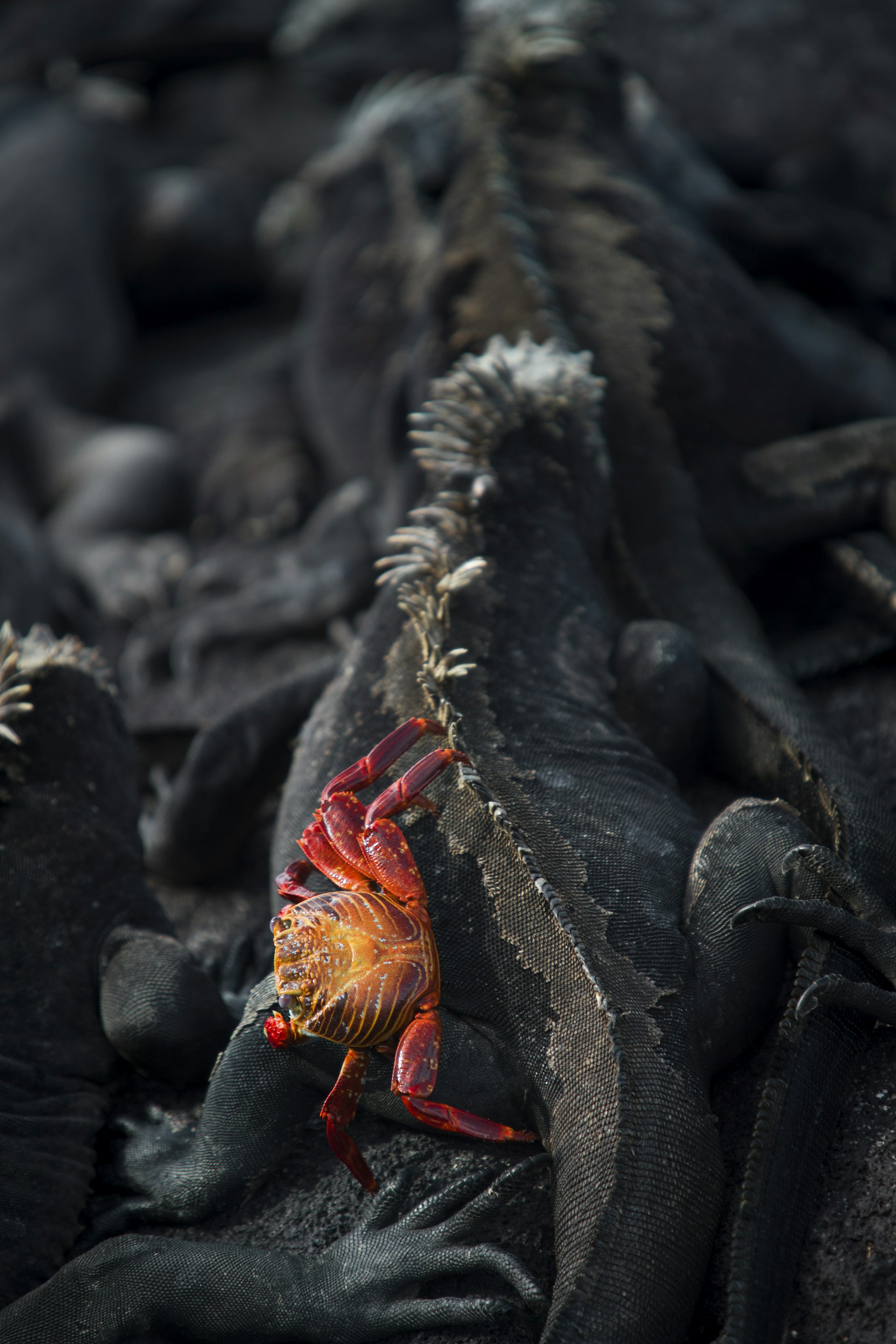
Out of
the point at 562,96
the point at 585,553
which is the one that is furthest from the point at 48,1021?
the point at 562,96

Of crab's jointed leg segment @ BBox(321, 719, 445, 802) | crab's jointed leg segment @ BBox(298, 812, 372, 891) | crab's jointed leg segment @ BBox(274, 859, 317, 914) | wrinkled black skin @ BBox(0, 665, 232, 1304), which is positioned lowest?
wrinkled black skin @ BBox(0, 665, 232, 1304)

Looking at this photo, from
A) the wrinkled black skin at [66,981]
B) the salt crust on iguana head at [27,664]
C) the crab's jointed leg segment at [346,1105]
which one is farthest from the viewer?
the salt crust on iguana head at [27,664]

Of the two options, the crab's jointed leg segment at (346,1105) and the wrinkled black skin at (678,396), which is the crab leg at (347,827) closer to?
the crab's jointed leg segment at (346,1105)

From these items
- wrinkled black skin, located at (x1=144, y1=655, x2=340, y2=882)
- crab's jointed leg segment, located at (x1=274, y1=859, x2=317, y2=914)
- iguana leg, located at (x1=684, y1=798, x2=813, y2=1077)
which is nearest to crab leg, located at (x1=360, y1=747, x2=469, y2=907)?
crab's jointed leg segment, located at (x1=274, y1=859, x2=317, y2=914)

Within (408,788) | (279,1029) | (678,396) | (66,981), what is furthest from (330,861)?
(678,396)

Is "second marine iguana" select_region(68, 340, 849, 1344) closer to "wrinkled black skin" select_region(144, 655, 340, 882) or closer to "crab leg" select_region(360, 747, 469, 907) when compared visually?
"crab leg" select_region(360, 747, 469, 907)

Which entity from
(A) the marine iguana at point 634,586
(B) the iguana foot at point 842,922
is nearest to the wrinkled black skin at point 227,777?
(A) the marine iguana at point 634,586
